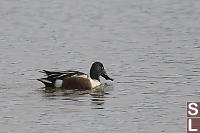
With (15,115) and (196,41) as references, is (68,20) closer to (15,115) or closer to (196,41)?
(196,41)

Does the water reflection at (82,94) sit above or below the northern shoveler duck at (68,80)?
below

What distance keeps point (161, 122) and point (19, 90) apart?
4.25 m

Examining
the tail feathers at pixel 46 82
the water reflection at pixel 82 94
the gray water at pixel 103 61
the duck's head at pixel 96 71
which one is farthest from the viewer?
the duck's head at pixel 96 71

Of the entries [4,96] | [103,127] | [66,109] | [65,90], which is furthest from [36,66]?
[103,127]

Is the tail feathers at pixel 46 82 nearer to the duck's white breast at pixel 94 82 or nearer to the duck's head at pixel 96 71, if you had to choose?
the duck's white breast at pixel 94 82

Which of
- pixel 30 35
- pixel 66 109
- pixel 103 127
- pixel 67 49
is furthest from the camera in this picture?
pixel 30 35

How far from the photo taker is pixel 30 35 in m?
24.8

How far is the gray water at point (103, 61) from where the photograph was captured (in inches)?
567

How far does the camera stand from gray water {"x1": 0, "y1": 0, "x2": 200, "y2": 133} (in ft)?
47.2

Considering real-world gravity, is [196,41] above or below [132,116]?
above

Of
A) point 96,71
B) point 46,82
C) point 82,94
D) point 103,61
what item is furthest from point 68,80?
point 103,61

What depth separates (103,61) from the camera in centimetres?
2075

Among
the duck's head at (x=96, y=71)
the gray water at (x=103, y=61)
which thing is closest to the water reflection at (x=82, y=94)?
the gray water at (x=103, y=61)

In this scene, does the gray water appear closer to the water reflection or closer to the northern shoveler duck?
the water reflection
